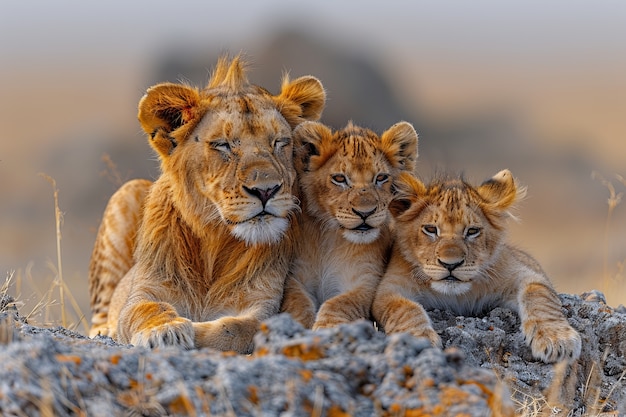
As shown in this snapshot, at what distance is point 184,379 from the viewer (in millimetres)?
3650

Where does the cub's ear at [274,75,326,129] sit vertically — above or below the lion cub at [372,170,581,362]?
above

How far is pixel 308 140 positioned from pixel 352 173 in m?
0.44

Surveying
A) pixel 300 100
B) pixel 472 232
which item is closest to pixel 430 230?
pixel 472 232

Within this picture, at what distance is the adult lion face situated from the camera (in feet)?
18.5

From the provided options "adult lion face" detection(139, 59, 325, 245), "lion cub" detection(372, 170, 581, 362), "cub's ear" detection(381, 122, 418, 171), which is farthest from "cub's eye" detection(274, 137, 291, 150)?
"lion cub" detection(372, 170, 581, 362)

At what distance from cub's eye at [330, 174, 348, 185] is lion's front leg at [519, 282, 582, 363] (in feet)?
4.03

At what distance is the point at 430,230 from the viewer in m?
5.82

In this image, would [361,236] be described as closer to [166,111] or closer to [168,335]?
[168,335]

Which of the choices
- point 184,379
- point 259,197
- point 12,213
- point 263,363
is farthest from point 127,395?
point 12,213

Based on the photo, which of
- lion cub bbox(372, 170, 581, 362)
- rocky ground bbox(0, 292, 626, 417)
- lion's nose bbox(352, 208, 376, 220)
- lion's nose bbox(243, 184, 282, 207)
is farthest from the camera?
lion's nose bbox(352, 208, 376, 220)

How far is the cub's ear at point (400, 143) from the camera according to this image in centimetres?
629

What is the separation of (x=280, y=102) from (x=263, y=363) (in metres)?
3.04

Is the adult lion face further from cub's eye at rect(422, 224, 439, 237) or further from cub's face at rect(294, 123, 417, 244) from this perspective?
cub's eye at rect(422, 224, 439, 237)

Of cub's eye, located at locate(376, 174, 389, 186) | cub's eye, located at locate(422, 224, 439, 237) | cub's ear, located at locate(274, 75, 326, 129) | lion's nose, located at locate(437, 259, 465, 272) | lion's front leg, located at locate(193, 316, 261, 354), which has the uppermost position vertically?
cub's ear, located at locate(274, 75, 326, 129)
